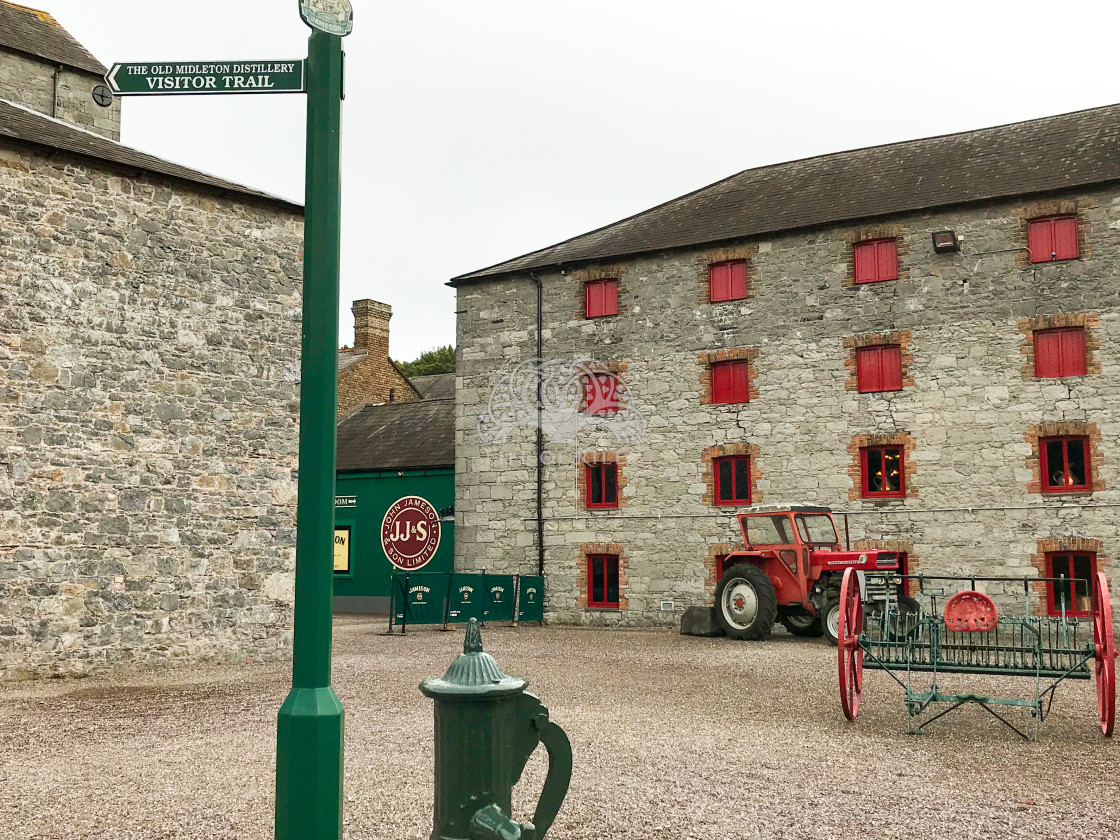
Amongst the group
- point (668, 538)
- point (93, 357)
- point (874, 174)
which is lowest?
point (668, 538)

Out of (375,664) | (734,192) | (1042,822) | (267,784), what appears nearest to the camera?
(1042,822)

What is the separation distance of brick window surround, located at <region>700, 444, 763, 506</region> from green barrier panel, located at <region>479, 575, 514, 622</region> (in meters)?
4.50

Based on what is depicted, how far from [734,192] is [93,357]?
15768 mm

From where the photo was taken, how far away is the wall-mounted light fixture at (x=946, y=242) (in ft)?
66.2

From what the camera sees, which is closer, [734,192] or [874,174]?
[874,174]

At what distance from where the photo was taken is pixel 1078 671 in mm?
9156

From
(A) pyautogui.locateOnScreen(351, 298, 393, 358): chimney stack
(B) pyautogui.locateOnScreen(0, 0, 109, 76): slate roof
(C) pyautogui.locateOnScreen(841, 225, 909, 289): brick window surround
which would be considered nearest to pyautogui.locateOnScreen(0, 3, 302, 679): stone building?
(B) pyautogui.locateOnScreen(0, 0, 109, 76): slate roof

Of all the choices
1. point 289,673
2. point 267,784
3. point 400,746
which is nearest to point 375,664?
point 289,673

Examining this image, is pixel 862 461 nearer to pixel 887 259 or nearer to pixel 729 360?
pixel 729 360

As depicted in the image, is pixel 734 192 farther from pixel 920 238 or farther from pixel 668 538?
pixel 668 538

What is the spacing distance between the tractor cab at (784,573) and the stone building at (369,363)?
17808 mm

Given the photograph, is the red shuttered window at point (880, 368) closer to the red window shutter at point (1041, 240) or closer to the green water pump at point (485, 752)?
the red window shutter at point (1041, 240)

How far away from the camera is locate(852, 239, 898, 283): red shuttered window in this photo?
20938mm

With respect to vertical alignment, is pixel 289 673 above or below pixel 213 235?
below
